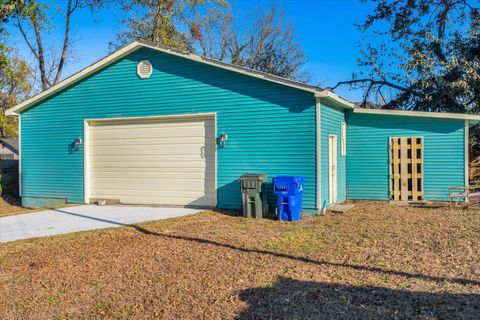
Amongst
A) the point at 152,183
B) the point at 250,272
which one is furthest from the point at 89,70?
the point at 250,272

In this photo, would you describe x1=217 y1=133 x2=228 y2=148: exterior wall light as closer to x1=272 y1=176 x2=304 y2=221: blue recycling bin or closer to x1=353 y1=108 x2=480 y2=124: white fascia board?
x1=272 y1=176 x2=304 y2=221: blue recycling bin

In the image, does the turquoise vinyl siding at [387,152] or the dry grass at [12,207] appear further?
the dry grass at [12,207]

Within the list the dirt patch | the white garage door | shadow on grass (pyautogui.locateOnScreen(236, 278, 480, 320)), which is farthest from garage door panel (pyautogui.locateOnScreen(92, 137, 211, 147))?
shadow on grass (pyautogui.locateOnScreen(236, 278, 480, 320))

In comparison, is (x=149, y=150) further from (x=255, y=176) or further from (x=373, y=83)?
(x=373, y=83)

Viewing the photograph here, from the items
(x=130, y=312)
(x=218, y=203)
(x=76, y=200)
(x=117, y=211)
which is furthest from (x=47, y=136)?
(x=130, y=312)

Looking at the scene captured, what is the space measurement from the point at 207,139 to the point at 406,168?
5699 millimetres

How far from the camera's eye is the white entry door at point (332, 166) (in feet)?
33.8

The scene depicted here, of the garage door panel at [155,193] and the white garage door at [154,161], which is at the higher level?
the white garage door at [154,161]

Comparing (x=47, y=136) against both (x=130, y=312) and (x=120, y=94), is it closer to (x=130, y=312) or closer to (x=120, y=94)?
(x=120, y=94)

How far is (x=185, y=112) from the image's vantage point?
10711 mm

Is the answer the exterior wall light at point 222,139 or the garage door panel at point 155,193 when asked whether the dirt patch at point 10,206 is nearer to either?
the garage door panel at point 155,193

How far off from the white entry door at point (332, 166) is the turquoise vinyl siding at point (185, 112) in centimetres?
119

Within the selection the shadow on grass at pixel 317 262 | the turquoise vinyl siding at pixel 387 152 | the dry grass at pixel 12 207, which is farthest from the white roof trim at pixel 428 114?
the dry grass at pixel 12 207

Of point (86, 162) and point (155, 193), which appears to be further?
point (86, 162)
